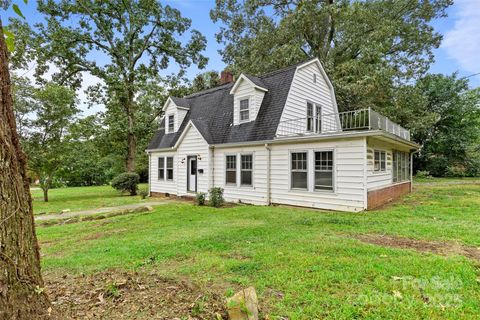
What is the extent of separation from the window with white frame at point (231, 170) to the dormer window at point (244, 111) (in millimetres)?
1993

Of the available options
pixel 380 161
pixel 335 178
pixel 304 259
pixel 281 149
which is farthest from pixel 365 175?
pixel 304 259

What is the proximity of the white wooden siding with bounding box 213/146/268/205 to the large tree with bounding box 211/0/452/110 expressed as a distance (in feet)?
30.9

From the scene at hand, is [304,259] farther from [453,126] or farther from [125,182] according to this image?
[453,126]

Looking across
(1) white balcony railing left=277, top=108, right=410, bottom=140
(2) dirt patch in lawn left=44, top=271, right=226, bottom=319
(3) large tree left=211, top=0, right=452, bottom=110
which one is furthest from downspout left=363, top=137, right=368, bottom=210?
(3) large tree left=211, top=0, right=452, bottom=110

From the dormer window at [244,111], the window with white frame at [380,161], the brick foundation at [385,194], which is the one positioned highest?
the dormer window at [244,111]

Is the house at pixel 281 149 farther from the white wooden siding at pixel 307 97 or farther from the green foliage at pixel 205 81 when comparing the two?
the green foliage at pixel 205 81

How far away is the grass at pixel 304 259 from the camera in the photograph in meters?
2.90

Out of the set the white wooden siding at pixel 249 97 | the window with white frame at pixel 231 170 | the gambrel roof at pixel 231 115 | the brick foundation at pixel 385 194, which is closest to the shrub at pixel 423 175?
the brick foundation at pixel 385 194

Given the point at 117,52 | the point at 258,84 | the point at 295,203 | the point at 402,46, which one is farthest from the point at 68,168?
the point at 402,46

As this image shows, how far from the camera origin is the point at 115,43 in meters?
19.1

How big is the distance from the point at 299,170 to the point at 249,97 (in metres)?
4.43

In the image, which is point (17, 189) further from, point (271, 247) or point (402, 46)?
point (402, 46)

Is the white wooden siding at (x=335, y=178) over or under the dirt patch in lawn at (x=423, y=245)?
over

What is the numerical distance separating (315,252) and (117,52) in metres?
20.3
